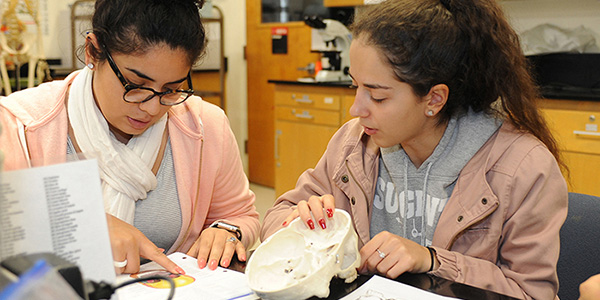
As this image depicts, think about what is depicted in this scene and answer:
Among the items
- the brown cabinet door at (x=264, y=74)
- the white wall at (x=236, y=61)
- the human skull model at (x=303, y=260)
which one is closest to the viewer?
the human skull model at (x=303, y=260)

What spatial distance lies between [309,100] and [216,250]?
8.67ft

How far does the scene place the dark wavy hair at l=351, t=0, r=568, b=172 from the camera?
3.69ft

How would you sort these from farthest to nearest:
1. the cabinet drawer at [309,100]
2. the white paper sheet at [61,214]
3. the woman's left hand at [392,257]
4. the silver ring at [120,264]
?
the cabinet drawer at [309,100], the woman's left hand at [392,257], the silver ring at [120,264], the white paper sheet at [61,214]

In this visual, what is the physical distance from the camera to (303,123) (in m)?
3.71

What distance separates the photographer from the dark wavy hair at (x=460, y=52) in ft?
3.69

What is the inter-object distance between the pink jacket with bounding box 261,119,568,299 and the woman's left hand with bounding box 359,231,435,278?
5 centimetres

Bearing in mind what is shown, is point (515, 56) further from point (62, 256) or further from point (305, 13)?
point (305, 13)

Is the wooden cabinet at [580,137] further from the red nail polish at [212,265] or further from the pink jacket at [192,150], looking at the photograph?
the red nail polish at [212,265]

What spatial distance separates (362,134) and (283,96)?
8.35 feet

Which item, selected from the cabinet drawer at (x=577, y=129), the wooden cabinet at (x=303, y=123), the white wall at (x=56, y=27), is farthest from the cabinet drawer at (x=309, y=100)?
the white wall at (x=56, y=27)

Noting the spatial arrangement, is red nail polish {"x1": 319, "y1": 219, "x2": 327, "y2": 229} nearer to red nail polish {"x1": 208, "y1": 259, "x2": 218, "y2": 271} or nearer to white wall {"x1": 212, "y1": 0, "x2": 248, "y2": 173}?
red nail polish {"x1": 208, "y1": 259, "x2": 218, "y2": 271}

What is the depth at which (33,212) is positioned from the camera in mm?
472

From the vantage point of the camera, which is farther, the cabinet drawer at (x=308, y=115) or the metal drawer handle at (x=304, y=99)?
the metal drawer handle at (x=304, y=99)

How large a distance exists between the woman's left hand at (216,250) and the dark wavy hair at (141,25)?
40cm
